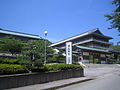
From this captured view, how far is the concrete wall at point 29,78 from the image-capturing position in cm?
674

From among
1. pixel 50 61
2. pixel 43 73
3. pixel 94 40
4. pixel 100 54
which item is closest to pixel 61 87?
pixel 43 73

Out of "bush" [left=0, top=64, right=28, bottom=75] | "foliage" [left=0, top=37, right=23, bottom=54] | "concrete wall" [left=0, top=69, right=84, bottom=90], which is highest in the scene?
"foliage" [left=0, top=37, right=23, bottom=54]

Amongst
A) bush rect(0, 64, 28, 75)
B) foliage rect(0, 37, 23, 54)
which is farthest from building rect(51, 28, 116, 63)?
bush rect(0, 64, 28, 75)

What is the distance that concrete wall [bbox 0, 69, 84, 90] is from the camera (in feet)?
22.1

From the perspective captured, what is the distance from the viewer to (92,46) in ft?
169

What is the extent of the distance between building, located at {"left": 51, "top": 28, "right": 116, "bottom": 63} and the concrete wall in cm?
2627

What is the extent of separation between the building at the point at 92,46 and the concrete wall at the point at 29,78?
2627cm

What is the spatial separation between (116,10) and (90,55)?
23.7 meters

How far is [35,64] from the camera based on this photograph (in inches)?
365

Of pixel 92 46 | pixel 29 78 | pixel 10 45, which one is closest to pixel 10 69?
pixel 29 78

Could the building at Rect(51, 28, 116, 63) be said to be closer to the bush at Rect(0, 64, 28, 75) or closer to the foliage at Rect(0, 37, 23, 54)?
the foliage at Rect(0, 37, 23, 54)

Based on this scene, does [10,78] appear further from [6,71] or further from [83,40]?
[83,40]

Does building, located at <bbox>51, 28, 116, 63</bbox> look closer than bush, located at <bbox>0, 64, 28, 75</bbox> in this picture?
No

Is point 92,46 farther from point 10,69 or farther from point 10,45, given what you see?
point 10,69
